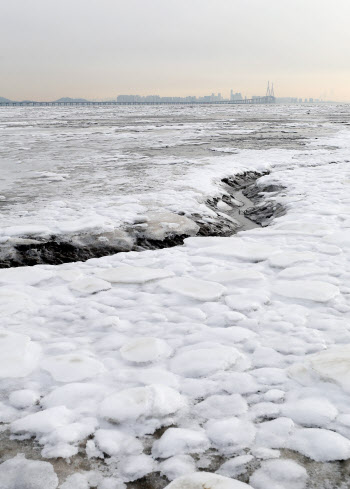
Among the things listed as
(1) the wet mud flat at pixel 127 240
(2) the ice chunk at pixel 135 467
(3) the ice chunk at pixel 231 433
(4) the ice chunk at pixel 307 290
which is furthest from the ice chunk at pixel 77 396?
(1) the wet mud flat at pixel 127 240

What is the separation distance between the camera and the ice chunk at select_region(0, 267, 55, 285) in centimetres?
238

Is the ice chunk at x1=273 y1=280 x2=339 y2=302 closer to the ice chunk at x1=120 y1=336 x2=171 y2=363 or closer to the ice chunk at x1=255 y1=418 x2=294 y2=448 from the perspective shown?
the ice chunk at x1=120 y1=336 x2=171 y2=363

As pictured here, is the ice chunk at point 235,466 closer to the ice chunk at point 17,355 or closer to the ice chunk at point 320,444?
the ice chunk at point 320,444

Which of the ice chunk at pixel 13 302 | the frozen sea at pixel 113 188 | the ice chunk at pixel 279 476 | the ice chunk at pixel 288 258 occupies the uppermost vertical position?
the frozen sea at pixel 113 188

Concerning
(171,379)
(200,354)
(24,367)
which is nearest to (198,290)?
(200,354)

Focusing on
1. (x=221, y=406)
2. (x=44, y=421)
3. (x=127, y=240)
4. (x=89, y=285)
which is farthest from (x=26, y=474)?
(x=127, y=240)

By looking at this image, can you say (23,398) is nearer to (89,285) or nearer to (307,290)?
(89,285)

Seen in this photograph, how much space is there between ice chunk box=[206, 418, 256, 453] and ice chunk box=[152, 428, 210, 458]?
0.03 m

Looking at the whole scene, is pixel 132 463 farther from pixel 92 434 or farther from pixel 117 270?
pixel 117 270

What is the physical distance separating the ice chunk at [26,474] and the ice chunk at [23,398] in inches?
8.5

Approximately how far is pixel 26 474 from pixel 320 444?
0.73 metres

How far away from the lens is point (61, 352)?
1644 millimetres

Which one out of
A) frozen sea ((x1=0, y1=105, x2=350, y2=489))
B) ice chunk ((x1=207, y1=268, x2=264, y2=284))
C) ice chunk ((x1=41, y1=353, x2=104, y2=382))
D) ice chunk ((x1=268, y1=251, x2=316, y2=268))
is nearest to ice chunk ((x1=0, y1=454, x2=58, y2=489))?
frozen sea ((x1=0, y1=105, x2=350, y2=489))

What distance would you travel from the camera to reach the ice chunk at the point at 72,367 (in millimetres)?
1475
